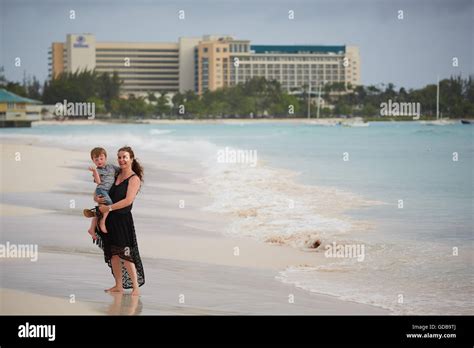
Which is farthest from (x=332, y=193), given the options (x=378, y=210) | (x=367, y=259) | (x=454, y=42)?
(x=367, y=259)

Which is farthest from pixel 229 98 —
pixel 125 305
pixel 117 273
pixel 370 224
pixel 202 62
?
pixel 125 305

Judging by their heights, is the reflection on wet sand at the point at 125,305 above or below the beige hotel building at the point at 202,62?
below

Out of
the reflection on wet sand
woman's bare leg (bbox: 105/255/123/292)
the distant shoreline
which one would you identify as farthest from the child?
the distant shoreline

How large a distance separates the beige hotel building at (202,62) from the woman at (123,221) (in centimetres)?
6760

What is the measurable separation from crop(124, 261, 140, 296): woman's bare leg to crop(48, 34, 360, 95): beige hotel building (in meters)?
67.5

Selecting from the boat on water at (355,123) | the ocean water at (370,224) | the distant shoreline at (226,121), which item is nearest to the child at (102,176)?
the ocean water at (370,224)

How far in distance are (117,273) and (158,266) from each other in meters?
1.34

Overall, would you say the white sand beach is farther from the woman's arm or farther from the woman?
the woman's arm

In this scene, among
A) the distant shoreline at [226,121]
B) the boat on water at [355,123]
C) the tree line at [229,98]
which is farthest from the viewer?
the boat on water at [355,123]

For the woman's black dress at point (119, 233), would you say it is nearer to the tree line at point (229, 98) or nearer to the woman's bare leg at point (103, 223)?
the woman's bare leg at point (103, 223)

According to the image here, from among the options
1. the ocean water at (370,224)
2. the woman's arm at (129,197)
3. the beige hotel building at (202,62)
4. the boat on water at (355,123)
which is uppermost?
the beige hotel building at (202,62)

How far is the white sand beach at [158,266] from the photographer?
565 centimetres
